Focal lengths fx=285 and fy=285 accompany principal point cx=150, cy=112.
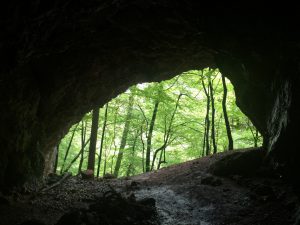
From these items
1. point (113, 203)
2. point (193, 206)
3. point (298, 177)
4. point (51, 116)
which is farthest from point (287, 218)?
point (51, 116)

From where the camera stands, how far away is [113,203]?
27.0 ft

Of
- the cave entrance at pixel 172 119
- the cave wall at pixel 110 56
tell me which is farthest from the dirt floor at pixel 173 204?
the cave entrance at pixel 172 119

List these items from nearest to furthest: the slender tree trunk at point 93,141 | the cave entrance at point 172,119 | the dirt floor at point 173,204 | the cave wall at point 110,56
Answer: the cave wall at point 110,56 < the dirt floor at point 173,204 < the slender tree trunk at point 93,141 < the cave entrance at point 172,119

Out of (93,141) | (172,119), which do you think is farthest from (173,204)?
(172,119)

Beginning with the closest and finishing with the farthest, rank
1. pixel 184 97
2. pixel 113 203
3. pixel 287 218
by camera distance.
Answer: pixel 287 218 < pixel 113 203 < pixel 184 97

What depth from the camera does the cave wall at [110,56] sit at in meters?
6.34

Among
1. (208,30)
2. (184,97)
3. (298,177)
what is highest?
(184,97)

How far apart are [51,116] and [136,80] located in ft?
15.4

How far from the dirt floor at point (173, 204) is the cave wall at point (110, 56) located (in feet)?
3.89

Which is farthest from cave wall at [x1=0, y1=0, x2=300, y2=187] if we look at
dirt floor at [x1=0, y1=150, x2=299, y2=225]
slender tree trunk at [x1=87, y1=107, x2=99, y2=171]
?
slender tree trunk at [x1=87, y1=107, x2=99, y2=171]

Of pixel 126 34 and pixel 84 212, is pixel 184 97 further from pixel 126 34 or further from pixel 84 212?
pixel 84 212

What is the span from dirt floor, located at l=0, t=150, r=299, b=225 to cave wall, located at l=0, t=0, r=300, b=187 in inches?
46.7

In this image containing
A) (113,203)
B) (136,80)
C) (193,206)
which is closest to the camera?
(113,203)

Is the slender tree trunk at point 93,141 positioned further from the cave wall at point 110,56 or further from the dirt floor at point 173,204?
the dirt floor at point 173,204
